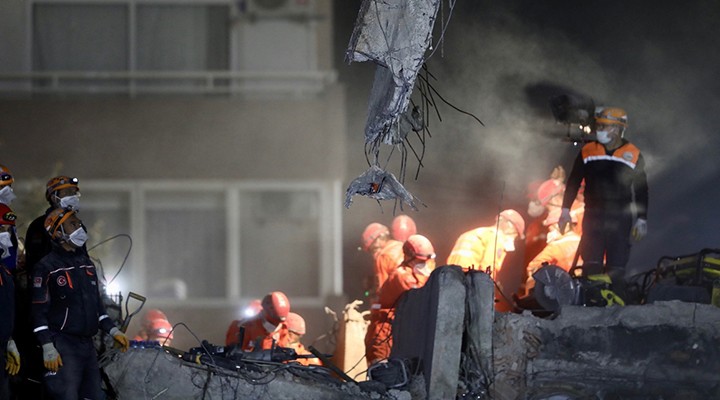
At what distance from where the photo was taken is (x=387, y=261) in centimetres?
1311

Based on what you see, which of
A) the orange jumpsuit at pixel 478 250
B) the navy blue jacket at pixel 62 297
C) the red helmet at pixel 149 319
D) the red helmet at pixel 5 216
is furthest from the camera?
the red helmet at pixel 149 319

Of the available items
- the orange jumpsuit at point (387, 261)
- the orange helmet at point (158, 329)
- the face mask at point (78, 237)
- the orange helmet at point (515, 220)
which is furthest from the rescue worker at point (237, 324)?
the face mask at point (78, 237)

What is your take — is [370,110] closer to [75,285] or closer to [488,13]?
[75,285]

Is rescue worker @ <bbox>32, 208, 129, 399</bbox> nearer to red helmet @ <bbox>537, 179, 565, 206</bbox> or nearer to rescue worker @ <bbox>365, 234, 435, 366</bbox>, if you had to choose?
rescue worker @ <bbox>365, 234, 435, 366</bbox>

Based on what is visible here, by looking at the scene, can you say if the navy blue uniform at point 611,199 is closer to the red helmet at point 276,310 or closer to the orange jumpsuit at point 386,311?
the orange jumpsuit at point 386,311

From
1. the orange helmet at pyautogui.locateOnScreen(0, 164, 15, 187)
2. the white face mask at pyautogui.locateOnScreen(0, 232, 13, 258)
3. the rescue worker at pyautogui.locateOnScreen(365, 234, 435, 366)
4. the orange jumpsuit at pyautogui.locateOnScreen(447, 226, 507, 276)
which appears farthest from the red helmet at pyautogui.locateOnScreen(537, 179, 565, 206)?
the white face mask at pyautogui.locateOnScreen(0, 232, 13, 258)

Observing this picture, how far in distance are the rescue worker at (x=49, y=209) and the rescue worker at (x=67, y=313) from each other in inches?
8.9

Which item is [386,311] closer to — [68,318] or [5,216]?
[68,318]

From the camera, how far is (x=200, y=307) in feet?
54.2

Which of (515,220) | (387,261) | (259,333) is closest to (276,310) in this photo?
(259,333)

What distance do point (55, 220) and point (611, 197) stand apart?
16.0 feet

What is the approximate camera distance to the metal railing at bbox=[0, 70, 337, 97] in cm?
1675

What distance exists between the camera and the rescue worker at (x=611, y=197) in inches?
411

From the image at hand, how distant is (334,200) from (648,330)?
8078mm
